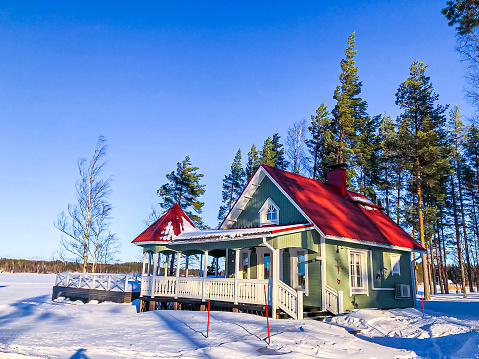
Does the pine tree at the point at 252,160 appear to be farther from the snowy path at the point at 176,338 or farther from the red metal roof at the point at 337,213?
the snowy path at the point at 176,338

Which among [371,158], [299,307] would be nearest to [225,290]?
[299,307]

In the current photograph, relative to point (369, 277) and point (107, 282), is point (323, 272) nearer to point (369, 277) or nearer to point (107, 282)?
point (369, 277)

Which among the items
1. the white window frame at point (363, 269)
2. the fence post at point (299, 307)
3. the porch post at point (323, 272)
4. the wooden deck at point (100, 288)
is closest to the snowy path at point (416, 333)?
the porch post at point (323, 272)

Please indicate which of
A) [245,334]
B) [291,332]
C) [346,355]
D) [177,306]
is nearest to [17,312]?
[177,306]

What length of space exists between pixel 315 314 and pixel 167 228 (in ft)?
27.7

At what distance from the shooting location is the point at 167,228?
728 inches

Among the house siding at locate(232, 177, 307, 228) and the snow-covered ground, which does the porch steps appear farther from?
the house siding at locate(232, 177, 307, 228)

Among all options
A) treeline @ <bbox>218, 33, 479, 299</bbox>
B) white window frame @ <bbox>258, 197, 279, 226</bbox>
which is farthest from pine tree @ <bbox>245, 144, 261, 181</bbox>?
white window frame @ <bbox>258, 197, 279, 226</bbox>

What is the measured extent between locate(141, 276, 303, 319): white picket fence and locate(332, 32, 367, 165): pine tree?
1701 cm

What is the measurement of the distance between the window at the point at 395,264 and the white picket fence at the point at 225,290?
7.90 metres

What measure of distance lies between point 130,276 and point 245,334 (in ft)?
46.9

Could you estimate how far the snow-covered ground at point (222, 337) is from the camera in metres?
7.81

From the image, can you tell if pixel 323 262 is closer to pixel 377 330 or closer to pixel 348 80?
pixel 377 330

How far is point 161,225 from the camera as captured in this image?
18.7m
